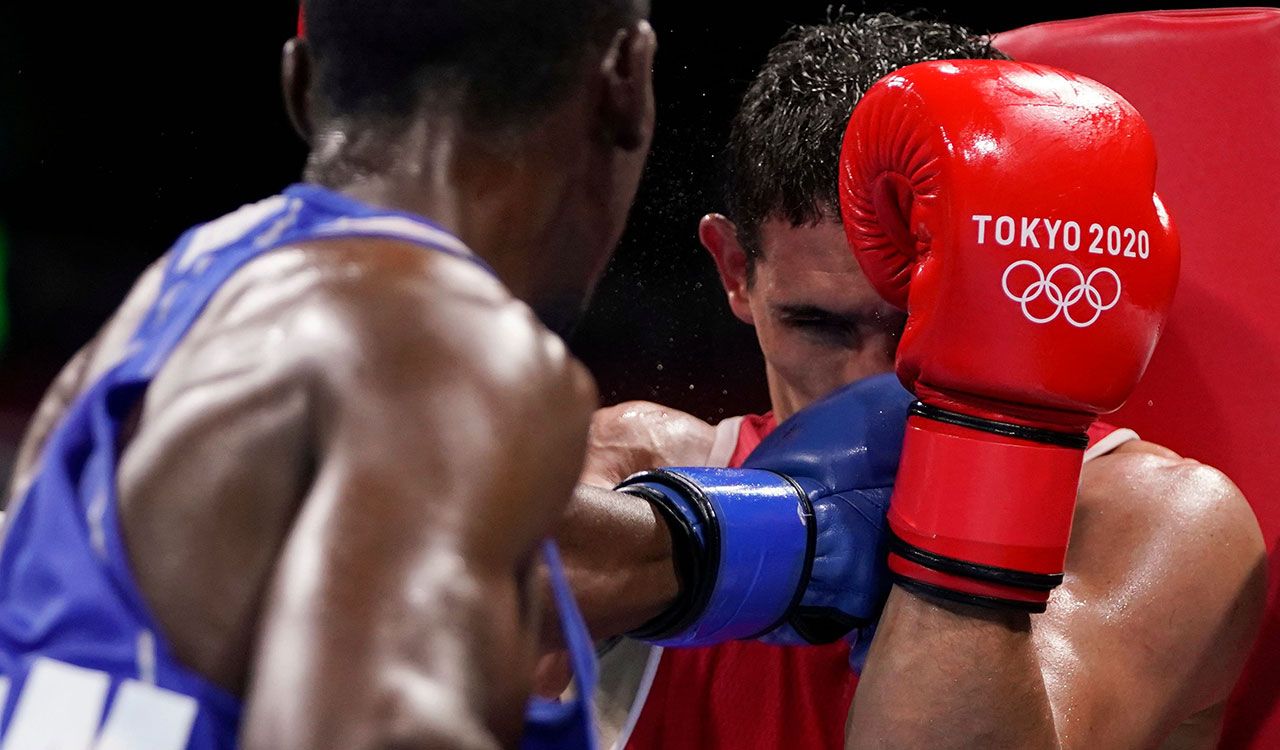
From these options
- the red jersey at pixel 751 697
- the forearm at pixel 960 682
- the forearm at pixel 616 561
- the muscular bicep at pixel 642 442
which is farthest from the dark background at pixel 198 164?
the forearm at pixel 960 682

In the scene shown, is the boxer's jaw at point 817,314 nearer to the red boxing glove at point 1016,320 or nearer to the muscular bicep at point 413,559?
the red boxing glove at point 1016,320

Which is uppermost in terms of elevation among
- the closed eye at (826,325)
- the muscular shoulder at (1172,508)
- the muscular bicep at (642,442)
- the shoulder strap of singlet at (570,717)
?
the shoulder strap of singlet at (570,717)

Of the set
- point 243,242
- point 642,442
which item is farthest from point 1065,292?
point 642,442

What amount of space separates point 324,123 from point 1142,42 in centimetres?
139

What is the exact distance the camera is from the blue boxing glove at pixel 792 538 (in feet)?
4.89

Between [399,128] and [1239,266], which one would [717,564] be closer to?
[399,128]

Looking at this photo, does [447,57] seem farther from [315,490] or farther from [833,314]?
[833,314]

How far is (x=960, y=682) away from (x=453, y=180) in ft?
2.48

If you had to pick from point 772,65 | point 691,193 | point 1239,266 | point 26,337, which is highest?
point 772,65

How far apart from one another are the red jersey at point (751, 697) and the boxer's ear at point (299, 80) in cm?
105

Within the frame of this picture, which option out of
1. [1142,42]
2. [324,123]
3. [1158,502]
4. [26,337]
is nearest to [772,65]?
[1142,42]

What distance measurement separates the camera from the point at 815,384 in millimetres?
1856

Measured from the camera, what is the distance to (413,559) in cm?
70

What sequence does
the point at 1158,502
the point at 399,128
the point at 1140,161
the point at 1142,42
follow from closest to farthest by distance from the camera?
the point at 399,128, the point at 1140,161, the point at 1158,502, the point at 1142,42
